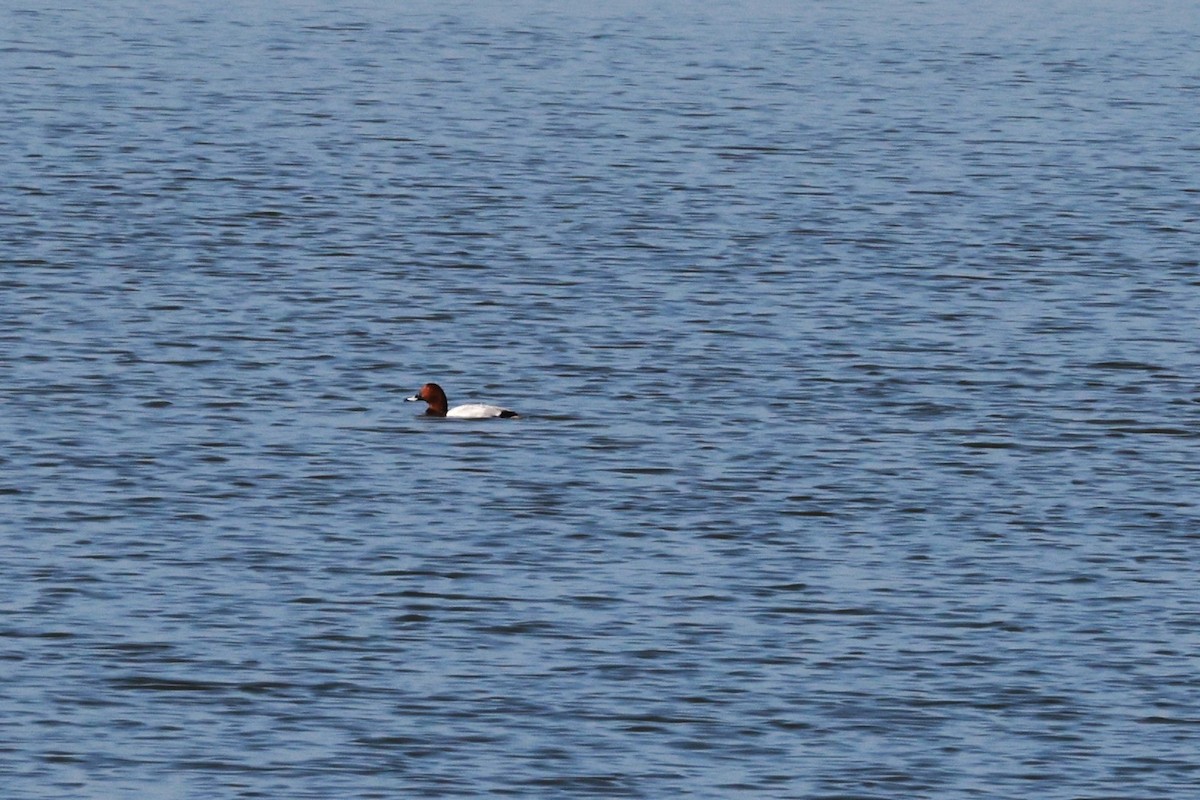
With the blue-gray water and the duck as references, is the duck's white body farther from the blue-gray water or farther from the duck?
Result: the blue-gray water

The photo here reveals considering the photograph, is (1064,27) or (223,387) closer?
(223,387)

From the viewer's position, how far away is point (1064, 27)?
7694 centimetres

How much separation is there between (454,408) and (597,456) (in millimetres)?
2351

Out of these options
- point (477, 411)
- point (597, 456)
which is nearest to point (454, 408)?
point (477, 411)

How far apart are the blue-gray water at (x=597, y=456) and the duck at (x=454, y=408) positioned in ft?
0.64

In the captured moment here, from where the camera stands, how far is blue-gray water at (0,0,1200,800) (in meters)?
18.6

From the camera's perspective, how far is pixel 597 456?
1050 inches

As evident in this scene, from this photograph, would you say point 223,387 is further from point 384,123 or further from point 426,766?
point 384,123

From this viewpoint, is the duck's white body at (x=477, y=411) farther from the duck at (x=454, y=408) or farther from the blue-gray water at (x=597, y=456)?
the blue-gray water at (x=597, y=456)

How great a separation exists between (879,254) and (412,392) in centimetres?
1106

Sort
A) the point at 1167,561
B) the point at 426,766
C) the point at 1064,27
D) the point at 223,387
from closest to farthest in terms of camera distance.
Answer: the point at 426,766 < the point at 1167,561 < the point at 223,387 < the point at 1064,27

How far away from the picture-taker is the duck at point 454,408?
28281mm

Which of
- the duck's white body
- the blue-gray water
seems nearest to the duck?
the duck's white body

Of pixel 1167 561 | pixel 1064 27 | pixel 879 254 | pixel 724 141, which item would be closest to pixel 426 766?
pixel 1167 561
